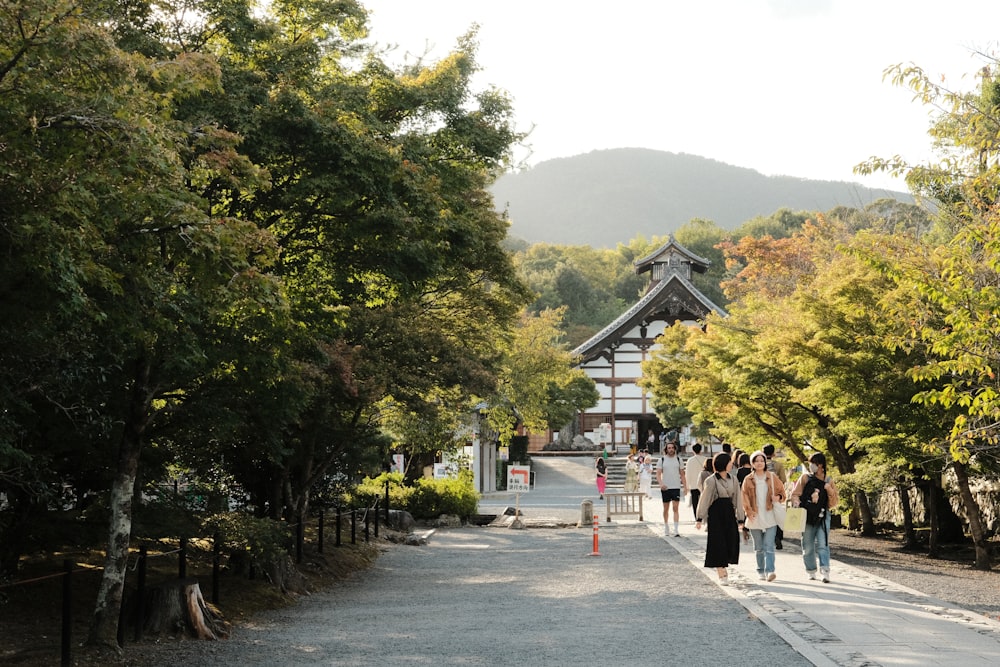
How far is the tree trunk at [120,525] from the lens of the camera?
9.00 meters

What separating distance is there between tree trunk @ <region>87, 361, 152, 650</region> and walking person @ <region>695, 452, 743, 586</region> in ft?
21.4

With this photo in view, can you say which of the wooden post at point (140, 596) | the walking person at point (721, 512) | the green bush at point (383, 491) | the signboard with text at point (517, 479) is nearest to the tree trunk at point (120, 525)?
the wooden post at point (140, 596)

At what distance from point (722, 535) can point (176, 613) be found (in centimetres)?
655

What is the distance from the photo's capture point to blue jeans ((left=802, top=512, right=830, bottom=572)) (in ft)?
41.7

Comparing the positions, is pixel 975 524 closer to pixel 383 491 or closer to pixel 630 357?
pixel 383 491

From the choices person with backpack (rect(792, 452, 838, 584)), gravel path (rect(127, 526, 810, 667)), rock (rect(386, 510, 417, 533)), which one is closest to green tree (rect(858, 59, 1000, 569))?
person with backpack (rect(792, 452, 838, 584))

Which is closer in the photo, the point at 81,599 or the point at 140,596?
the point at 140,596

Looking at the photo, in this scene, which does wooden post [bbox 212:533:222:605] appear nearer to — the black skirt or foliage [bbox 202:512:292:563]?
foliage [bbox 202:512:292:563]

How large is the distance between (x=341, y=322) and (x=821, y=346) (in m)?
9.24

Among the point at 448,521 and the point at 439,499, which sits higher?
the point at 439,499

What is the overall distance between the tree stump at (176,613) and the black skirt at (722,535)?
5.96m

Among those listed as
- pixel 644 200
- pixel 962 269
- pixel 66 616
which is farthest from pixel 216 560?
pixel 644 200

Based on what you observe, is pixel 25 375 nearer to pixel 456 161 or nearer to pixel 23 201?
pixel 23 201

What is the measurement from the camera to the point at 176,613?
999cm
